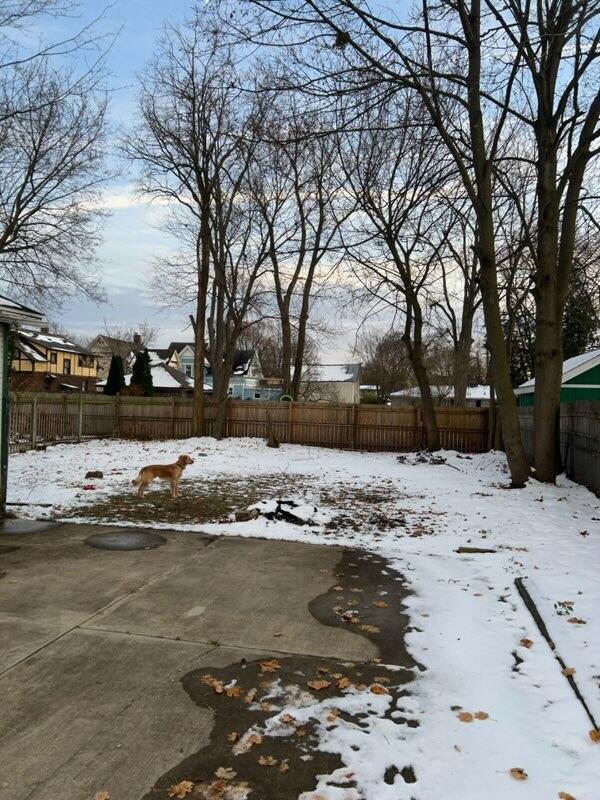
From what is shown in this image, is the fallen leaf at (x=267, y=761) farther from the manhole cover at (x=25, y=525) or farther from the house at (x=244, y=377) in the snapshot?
the house at (x=244, y=377)

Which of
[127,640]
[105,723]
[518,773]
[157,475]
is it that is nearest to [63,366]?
[157,475]

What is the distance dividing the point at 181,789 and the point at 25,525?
5.72 metres

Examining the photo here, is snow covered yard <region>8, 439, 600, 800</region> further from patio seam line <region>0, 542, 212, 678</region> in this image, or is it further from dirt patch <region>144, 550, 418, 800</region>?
patio seam line <region>0, 542, 212, 678</region>

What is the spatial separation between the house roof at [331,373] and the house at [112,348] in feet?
64.0

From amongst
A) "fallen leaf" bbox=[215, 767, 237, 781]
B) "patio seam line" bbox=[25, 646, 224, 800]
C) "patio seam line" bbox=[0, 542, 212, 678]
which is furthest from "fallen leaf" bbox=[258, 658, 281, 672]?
"patio seam line" bbox=[0, 542, 212, 678]

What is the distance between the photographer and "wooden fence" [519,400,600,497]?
1030 centimetres

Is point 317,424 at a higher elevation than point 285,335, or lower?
lower

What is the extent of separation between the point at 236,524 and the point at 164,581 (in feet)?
8.03

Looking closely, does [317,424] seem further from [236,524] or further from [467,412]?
[236,524]

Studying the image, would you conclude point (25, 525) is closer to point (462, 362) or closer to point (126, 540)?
point (126, 540)

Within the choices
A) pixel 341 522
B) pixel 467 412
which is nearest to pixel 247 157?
pixel 467 412

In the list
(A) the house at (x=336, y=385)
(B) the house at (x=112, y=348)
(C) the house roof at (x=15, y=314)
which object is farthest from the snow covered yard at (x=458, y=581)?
(B) the house at (x=112, y=348)

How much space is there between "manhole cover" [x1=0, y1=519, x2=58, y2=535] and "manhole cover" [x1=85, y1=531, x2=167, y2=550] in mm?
793

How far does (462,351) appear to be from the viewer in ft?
91.2
